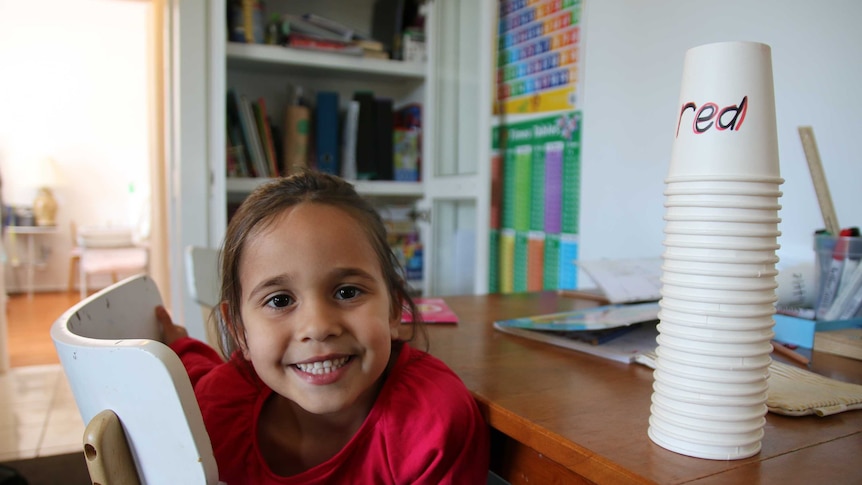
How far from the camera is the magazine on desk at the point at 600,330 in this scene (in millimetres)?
899

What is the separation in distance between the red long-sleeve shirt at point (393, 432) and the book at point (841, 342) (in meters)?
0.55

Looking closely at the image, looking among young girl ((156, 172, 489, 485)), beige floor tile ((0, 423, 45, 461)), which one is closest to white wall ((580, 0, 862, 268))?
young girl ((156, 172, 489, 485))

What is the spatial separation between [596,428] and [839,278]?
61 centimetres

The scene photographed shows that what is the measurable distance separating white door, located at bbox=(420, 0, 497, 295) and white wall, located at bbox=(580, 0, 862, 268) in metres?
0.41

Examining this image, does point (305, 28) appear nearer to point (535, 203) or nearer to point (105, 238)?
point (535, 203)

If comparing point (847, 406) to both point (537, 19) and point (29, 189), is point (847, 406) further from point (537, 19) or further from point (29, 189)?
point (29, 189)

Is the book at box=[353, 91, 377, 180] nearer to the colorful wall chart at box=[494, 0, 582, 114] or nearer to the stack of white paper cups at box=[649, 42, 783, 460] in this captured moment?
the colorful wall chart at box=[494, 0, 582, 114]

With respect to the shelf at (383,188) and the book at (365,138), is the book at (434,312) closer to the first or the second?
the shelf at (383,188)

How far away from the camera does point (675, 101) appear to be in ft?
4.92

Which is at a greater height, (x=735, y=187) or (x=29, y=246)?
(x=735, y=187)

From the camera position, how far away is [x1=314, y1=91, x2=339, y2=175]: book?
2562 millimetres

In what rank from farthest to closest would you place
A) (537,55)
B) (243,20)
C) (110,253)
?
1. (110,253)
2. (243,20)
3. (537,55)

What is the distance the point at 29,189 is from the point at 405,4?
212 inches

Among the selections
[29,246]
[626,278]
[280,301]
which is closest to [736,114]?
[280,301]
